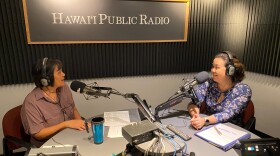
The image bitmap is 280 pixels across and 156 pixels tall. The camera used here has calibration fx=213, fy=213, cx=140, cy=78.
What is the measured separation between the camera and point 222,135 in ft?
5.51

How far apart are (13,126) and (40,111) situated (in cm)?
33

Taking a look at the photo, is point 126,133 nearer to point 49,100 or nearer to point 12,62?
point 49,100

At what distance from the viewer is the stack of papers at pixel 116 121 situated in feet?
5.73

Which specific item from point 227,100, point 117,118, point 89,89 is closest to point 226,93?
point 227,100

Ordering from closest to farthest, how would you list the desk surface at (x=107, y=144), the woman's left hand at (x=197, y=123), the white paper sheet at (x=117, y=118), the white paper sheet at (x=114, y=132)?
the desk surface at (x=107, y=144)
the white paper sheet at (x=114, y=132)
the woman's left hand at (x=197, y=123)
the white paper sheet at (x=117, y=118)

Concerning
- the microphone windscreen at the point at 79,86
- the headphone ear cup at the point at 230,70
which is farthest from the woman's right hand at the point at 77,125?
the headphone ear cup at the point at 230,70

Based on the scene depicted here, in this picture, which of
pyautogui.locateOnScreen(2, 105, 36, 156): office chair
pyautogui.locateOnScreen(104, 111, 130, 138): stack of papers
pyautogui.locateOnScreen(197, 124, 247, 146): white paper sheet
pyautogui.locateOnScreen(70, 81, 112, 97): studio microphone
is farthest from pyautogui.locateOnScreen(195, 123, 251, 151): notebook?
pyautogui.locateOnScreen(2, 105, 36, 156): office chair

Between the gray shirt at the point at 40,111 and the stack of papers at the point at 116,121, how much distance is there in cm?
46

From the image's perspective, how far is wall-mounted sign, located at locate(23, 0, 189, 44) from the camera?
2598 mm

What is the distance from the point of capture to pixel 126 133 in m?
1.23

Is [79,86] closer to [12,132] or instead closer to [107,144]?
[107,144]

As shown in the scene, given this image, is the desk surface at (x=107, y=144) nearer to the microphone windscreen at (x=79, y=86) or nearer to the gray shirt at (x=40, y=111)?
the gray shirt at (x=40, y=111)

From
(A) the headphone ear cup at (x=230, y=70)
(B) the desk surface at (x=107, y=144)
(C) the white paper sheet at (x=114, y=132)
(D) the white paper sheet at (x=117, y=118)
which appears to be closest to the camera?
(B) the desk surface at (x=107, y=144)

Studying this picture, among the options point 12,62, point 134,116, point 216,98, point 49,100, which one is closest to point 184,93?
point 134,116
